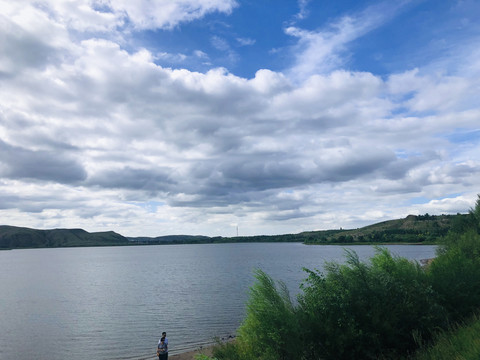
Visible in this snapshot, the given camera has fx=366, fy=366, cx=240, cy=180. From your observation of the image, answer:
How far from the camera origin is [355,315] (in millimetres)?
20406

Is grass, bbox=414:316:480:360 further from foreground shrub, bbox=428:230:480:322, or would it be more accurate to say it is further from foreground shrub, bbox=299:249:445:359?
foreground shrub, bbox=428:230:480:322

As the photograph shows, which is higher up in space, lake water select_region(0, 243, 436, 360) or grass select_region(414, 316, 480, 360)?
grass select_region(414, 316, 480, 360)

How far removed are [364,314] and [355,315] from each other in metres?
0.49

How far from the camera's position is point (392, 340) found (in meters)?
19.9

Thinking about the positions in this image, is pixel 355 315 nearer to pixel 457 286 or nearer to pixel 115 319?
pixel 457 286

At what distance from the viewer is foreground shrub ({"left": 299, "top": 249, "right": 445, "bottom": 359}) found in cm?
1948

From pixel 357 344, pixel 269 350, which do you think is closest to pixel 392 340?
pixel 357 344

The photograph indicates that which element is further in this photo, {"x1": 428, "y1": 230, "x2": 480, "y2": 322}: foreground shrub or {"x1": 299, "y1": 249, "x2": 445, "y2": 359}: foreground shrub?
{"x1": 428, "y1": 230, "x2": 480, "y2": 322}: foreground shrub

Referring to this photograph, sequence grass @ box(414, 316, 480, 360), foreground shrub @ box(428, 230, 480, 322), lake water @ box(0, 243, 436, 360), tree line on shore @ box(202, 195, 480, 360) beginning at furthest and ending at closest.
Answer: lake water @ box(0, 243, 436, 360), foreground shrub @ box(428, 230, 480, 322), tree line on shore @ box(202, 195, 480, 360), grass @ box(414, 316, 480, 360)

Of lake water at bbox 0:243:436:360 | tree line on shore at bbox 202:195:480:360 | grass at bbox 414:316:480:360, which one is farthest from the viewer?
lake water at bbox 0:243:436:360

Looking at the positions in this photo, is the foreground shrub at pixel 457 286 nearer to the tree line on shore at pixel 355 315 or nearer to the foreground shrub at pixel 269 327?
the tree line on shore at pixel 355 315

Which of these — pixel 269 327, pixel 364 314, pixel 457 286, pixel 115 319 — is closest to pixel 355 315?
pixel 364 314

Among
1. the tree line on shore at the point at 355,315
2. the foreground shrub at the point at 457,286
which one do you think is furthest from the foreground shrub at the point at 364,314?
the foreground shrub at the point at 457,286

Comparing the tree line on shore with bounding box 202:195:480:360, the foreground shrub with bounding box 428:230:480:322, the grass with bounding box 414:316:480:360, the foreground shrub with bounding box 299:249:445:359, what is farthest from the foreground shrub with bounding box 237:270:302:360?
the foreground shrub with bounding box 428:230:480:322
